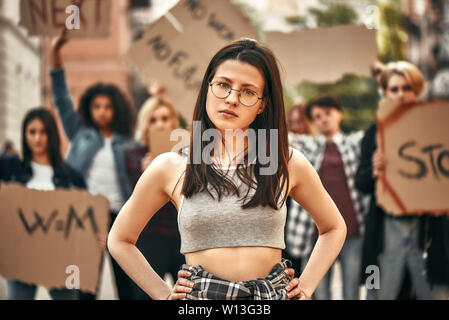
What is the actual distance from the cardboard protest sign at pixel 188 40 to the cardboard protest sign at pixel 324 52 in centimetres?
30

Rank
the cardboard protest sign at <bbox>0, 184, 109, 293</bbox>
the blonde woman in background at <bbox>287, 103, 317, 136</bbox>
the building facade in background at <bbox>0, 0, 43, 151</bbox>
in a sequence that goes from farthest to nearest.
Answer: the building facade in background at <bbox>0, 0, 43, 151</bbox> < the blonde woman in background at <bbox>287, 103, 317, 136</bbox> < the cardboard protest sign at <bbox>0, 184, 109, 293</bbox>

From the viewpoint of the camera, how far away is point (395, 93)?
4.15 metres

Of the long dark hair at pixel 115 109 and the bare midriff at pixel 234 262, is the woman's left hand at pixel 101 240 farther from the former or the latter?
the bare midriff at pixel 234 262

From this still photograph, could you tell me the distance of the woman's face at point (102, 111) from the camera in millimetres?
4676

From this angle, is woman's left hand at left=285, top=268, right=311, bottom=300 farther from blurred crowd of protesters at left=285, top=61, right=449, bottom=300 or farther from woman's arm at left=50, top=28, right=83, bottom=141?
woman's arm at left=50, top=28, right=83, bottom=141

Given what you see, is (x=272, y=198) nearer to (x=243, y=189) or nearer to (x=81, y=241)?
(x=243, y=189)

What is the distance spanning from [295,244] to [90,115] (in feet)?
5.66

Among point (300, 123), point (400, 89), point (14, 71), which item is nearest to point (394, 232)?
point (400, 89)

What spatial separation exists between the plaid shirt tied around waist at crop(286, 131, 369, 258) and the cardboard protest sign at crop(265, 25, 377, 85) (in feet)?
1.45

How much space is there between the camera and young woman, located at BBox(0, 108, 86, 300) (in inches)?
171

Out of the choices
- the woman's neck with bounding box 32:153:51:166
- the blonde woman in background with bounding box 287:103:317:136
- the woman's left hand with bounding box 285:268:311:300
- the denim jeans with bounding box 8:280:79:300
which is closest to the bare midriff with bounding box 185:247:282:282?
the woman's left hand with bounding box 285:268:311:300

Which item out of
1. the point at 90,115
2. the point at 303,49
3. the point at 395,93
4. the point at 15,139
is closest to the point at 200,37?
the point at 303,49

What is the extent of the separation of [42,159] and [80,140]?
0.29 m

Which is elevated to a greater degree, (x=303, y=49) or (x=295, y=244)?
(x=303, y=49)
